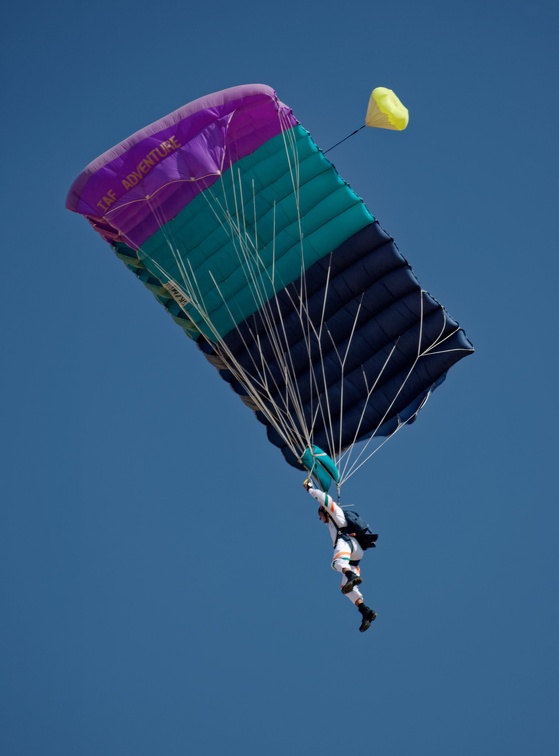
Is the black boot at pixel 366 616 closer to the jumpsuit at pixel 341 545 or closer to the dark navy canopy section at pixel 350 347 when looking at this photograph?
the jumpsuit at pixel 341 545

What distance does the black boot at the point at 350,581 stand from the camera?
41.2 feet

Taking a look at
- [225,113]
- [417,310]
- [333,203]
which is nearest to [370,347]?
[417,310]

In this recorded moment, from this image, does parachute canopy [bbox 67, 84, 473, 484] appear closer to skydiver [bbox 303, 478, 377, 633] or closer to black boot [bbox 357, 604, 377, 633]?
skydiver [bbox 303, 478, 377, 633]

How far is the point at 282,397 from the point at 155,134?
10.4ft

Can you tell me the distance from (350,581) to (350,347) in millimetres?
3310

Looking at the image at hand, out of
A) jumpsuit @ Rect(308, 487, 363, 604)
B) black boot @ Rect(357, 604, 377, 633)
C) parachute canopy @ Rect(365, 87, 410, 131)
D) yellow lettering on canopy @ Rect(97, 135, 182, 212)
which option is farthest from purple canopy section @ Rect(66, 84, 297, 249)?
black boot @ Rect(357, 604, 377, 633)

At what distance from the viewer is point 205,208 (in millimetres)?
15094

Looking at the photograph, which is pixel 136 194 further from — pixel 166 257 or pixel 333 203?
pixel 333 203

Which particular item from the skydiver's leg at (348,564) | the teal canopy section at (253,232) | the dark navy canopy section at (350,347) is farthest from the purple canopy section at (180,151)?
the skydiver's leg at (348,564)

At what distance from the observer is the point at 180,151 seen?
571 inches

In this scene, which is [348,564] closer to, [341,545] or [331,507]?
[341,545]

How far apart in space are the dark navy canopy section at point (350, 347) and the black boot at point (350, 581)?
7.28 feet

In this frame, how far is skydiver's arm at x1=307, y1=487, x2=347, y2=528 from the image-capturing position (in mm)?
13001

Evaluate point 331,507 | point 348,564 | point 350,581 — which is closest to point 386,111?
point 331,507
